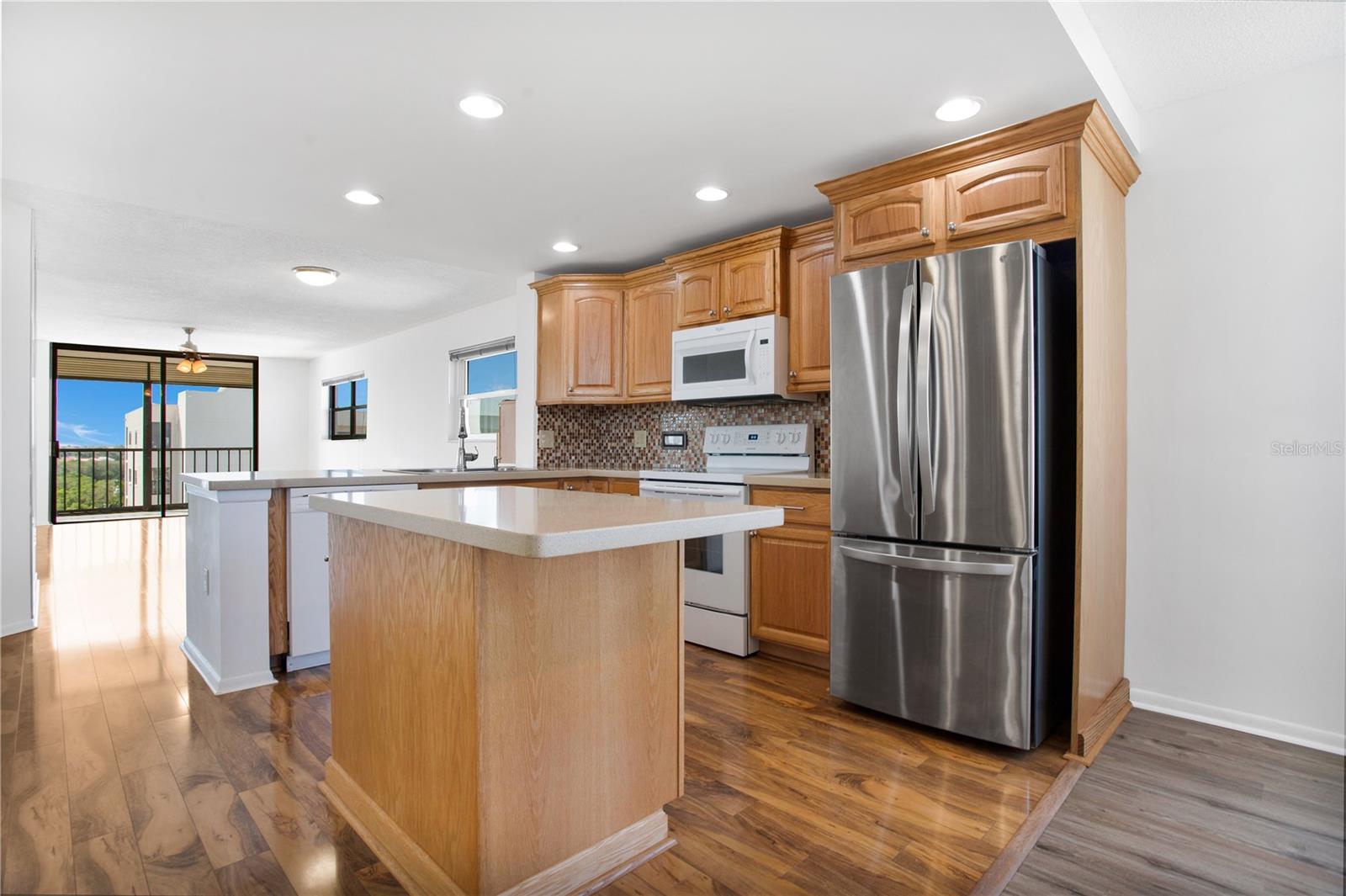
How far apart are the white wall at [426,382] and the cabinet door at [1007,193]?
3016 millimetres

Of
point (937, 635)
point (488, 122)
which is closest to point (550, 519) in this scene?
point (937, 635)

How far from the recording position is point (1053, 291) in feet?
7.97

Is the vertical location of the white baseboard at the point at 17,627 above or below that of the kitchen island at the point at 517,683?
below

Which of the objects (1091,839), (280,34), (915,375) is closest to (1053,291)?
(915,375)

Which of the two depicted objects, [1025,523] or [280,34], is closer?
[280,34]

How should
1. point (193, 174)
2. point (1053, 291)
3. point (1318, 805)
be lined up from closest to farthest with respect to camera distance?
1. point (1318, 805)
2. point (1053, 291)
3. point (193, 174)

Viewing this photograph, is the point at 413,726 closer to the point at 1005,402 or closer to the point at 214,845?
the point at 214,845

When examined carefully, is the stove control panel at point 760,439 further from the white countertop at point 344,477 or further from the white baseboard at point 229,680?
the white baseboard at point 229,680

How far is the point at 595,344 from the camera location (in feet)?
14.8

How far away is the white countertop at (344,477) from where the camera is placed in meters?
2.97

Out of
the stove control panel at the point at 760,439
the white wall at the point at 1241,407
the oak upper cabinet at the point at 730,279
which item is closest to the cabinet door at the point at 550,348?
the oak upper cabinet at the point at 730,279

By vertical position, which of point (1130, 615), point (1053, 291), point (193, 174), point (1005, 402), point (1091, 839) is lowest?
point (1091, 839)

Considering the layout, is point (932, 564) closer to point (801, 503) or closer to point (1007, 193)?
point (801, 503)

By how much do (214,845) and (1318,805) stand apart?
2993mm
